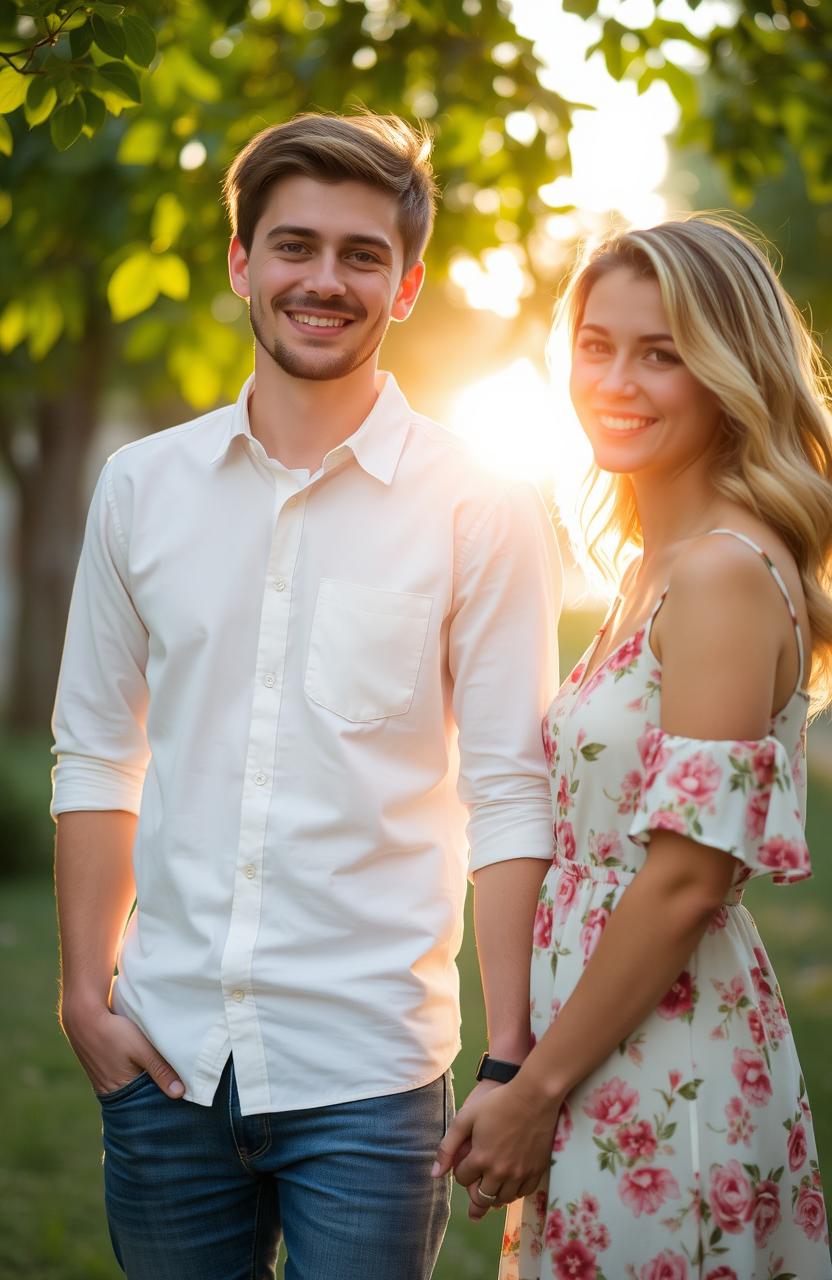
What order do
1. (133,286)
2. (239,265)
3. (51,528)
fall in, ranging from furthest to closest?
(51,528), (133,286), (239,265)

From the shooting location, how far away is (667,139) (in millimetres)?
5691

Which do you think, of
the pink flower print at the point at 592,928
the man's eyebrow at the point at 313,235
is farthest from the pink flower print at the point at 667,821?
the man's eyebrow at the point at 313,235

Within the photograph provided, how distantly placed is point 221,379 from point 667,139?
2373 mm

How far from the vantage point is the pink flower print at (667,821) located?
198 centimetres

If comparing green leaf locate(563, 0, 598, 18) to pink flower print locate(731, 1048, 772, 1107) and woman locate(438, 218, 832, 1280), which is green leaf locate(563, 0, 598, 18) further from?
pink flower print locate(731, 1048, 772, 1107)

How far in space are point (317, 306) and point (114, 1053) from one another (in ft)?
4.61

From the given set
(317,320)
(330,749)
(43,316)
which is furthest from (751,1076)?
(43,316)

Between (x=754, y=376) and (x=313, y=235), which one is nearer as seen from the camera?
(x=754, y=376)

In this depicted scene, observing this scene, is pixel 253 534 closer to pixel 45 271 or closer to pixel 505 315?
pixel 45 271

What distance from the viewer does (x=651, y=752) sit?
81.4 inches

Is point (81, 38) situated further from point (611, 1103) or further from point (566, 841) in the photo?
point (611, 1103)

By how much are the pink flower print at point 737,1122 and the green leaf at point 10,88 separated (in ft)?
6.94

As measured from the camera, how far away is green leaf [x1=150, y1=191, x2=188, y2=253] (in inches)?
157

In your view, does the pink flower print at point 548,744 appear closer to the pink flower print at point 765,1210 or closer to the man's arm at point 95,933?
the pink flower print at point 765,1210
